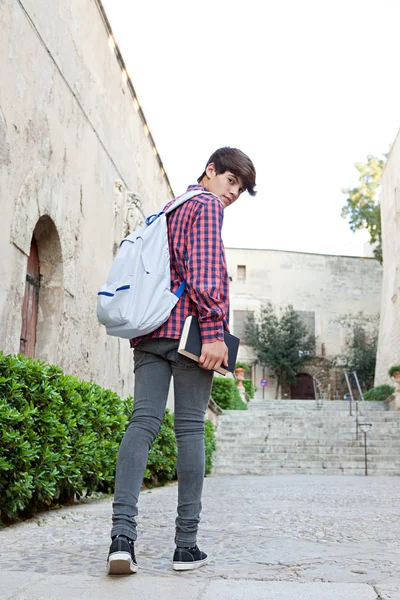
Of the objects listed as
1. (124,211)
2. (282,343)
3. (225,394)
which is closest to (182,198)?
(124,211)

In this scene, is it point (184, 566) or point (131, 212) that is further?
point (131, 212)

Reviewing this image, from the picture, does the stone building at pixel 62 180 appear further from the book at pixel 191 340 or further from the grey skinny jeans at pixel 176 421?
the book at pixel 191 340

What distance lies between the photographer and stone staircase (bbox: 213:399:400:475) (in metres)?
11.3

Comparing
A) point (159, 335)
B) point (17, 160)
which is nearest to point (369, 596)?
point (159, 335)

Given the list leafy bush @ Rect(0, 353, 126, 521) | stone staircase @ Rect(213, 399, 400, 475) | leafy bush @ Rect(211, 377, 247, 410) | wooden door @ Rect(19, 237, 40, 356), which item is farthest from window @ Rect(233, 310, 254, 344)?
leafy bush @ Rect(0, 353, 126, 521)

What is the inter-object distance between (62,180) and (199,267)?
5.21 meters

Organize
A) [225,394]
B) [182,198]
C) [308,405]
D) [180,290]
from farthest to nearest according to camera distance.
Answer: [308,405]
[225,394]
[182,198]
[180,290]

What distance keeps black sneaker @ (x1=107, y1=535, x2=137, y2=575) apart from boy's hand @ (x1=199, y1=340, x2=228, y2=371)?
63 cm

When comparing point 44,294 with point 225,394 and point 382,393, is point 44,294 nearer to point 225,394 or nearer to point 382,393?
point 225,394

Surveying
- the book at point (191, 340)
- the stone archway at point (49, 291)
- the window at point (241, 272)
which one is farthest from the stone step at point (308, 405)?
the book at point (191, 340)

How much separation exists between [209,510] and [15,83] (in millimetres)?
4179

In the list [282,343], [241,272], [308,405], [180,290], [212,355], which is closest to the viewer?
[212,355]

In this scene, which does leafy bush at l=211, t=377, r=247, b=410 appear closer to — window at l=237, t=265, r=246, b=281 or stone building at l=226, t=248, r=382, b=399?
stone building at l=226, t=248, r=382, b=399

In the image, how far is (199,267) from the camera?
2326 mm
